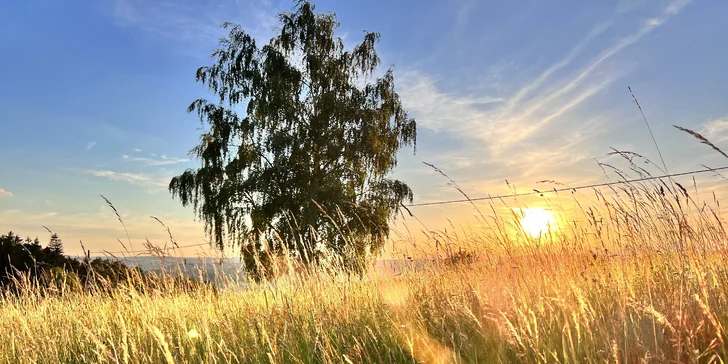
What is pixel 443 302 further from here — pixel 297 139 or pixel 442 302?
pixel 297 139

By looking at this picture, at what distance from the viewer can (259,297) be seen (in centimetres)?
520

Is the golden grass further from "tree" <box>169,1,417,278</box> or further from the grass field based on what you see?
"tree" <box>169,1,417,278</box>

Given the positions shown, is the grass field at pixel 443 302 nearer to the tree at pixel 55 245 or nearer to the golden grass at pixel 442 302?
the golden grass at pixel 442 302

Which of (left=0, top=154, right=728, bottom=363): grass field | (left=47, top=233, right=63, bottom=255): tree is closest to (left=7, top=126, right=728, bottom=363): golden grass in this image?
(left=0, top=154, right=728, bottom=363): grass field

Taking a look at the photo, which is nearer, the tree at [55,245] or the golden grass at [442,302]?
the golden grass at [442,302]

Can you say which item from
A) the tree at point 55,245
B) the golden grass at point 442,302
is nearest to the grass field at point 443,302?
the golden grass at point 442,302

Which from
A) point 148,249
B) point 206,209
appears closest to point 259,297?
point 148,249

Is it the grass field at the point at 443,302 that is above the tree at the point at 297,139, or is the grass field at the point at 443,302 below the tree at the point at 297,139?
below

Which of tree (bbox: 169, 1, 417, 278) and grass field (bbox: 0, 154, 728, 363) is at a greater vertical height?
tree (bbox: 169, 1, 417, 278)

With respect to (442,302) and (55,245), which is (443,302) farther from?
(55,245)

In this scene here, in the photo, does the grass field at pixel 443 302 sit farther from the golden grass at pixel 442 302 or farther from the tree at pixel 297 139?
the tree at pixel 297 139

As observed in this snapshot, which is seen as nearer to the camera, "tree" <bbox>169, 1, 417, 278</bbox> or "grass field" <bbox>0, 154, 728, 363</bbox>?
"grass field" <bbox>0, 154, 728, 363</bbox>

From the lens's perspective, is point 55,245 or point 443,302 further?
point 55,245

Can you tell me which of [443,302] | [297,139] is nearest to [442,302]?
[443,302]
